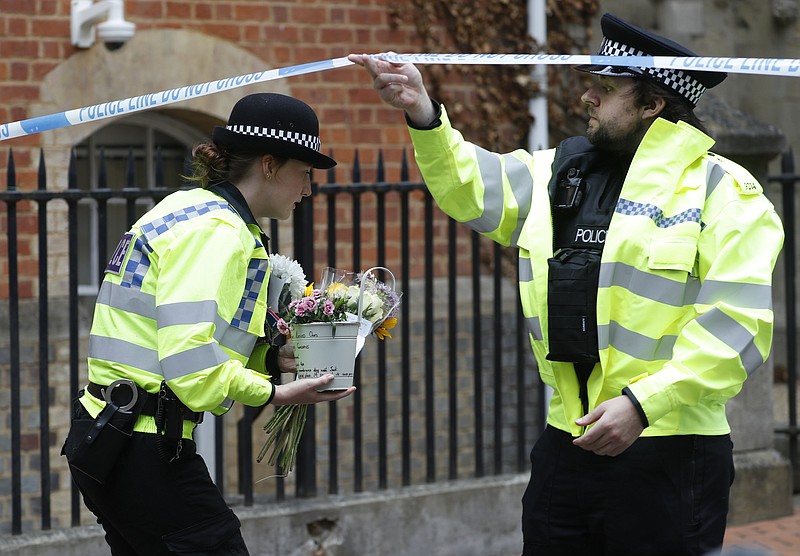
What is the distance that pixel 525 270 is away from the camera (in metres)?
3.45

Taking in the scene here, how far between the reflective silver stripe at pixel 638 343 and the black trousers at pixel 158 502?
112cm

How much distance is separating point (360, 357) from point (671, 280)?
10.1 feet

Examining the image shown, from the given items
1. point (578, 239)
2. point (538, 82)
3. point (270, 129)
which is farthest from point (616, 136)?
point (538, 82)

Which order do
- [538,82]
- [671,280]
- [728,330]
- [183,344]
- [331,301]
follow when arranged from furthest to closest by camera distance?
[538,82]
[331,301]
[671,280]
[728,330]
[183,344]

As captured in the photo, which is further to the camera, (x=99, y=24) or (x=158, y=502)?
(x=99, y=24)

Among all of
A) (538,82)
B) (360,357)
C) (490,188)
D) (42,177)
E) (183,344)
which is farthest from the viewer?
(538,82)

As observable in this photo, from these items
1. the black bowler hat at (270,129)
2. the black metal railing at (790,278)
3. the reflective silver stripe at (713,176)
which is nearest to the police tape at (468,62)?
the black bowler hat at (270,129)

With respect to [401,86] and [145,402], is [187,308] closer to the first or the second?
[145,402]

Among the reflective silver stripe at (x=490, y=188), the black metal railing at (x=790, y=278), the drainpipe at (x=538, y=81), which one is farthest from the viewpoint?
the drainpipe at (x=538, y=81)

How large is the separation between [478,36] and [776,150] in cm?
207

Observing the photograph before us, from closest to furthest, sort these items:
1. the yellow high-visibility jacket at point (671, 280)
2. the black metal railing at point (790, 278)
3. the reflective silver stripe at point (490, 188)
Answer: the yellow high-visibility jacket at point (671, 280) < the reflective silver stripe at point (490, 188) < the black metal railing at point (790, 278)

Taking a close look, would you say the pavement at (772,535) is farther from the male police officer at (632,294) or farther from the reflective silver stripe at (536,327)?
the reflective silver stripe at (536,327)

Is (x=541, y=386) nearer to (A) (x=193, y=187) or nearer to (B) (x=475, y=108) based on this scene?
(B) (x=475, y=108)

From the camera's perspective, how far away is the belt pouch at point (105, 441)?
3.14 m
